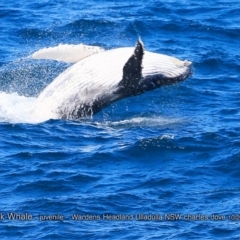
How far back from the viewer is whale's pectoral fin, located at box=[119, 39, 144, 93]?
22.1m

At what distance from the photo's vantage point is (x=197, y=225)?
60.1ft

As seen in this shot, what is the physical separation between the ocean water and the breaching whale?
548mm

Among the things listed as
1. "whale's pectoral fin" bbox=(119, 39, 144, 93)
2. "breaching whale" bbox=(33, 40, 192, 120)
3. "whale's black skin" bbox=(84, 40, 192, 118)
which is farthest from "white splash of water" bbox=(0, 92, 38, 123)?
"whale's pectoral fin" bbox=(119, 39, 144, 93)

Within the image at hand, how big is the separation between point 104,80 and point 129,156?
2902mm

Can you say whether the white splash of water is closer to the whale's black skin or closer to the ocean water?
the ocean water

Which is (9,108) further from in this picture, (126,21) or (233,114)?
(126,21)

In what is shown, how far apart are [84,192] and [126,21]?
18601 millimetres

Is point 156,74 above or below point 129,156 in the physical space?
above

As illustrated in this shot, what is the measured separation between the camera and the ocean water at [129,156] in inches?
731

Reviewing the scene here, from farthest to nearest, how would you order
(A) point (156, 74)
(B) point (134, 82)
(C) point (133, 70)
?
(A) point (156, 74)
(B) point (134, 82)
(C) point (133, 70)

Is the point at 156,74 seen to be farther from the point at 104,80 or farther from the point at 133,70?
the point at 104,80

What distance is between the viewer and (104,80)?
24297 millimetres

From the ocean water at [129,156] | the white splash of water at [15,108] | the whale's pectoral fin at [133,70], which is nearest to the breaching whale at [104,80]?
the whale's pectoral fin at [133,70]

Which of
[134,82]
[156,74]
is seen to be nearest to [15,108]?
[134,82]
